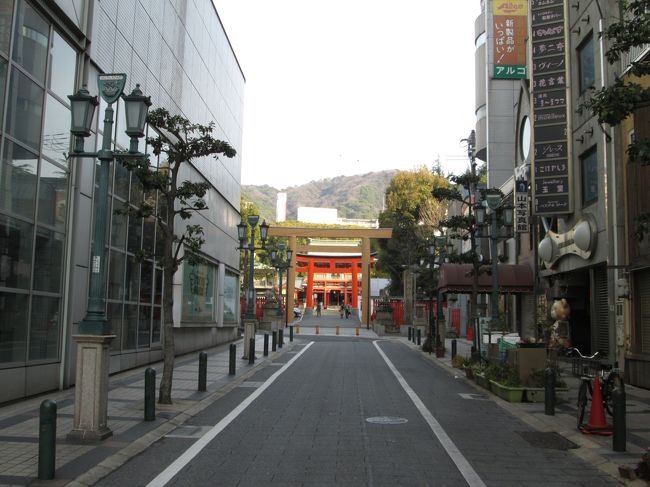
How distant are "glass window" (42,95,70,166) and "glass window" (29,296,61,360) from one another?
3089 millimetres

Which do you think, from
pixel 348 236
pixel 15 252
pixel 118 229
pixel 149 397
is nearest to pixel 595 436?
pixel 149 397

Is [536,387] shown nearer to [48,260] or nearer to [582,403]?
[582,403]

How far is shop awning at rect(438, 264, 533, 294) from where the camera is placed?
85.3 ft

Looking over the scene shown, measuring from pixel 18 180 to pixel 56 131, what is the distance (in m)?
1.97

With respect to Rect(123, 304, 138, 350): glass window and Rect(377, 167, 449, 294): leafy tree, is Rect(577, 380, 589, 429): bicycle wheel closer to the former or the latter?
Rect(123, 304, 138, 350): glass window

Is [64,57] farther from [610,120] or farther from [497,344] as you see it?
[497,344]

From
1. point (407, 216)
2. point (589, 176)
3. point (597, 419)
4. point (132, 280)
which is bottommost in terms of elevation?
point (597, 419)

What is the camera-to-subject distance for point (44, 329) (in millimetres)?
13133

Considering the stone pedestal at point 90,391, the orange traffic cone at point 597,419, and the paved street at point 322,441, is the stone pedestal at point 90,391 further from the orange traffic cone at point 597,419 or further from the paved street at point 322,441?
the orange traffic cone at point 597,419

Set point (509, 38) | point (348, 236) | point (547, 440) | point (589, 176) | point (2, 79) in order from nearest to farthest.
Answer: point (547, 440) < point (2, 79) < point (589, 176) < point (509, 38) < point (348, 236)

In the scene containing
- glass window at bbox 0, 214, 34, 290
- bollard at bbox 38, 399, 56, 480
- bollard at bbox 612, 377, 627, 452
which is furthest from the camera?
glass window at bbox 0, 214, 34, 290

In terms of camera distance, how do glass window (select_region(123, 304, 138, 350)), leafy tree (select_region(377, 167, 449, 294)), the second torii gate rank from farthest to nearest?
1. the second torii gate
2. leafy tree (select_region(377, 167, 449, 294))
3. glass window (select_region(123, 304, 138, 350))

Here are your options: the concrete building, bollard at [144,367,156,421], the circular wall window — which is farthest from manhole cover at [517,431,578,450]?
the circular wall window

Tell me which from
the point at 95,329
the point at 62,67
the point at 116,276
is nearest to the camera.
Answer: the point at 95,329
